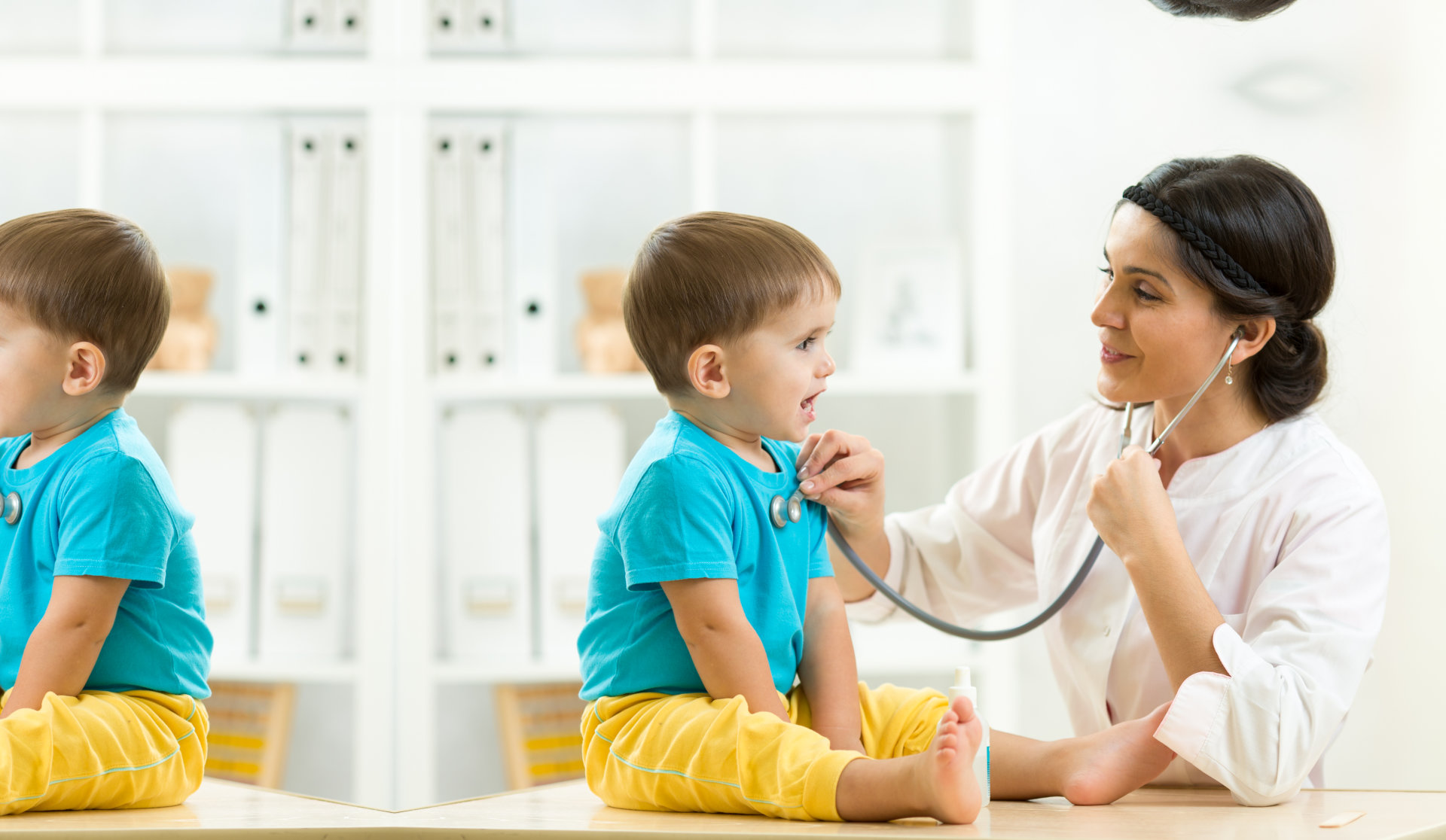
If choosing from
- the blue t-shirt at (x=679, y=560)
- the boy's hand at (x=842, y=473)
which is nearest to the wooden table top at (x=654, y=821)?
the blue t-shirt at (x=679, y=560)

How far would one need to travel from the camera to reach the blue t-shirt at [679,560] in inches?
41.1

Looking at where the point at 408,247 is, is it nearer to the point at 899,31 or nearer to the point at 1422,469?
the point at 899,31

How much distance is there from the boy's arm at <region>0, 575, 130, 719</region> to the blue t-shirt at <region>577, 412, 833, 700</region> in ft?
1.41

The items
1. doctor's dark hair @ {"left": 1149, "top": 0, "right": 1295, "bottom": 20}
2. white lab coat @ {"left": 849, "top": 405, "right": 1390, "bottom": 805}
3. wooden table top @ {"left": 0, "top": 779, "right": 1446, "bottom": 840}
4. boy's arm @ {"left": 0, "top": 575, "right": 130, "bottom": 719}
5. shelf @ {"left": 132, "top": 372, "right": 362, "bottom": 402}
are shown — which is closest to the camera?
wooden table top @ {"left": 0, "top": 779, "right": 1446, "bottom": 840}

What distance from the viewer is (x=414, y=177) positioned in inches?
103

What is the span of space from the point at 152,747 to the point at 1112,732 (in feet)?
2.92

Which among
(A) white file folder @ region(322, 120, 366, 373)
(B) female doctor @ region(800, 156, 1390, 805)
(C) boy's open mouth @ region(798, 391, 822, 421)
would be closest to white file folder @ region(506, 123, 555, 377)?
(A) white file folder @ region(322, 120, 366, 373)

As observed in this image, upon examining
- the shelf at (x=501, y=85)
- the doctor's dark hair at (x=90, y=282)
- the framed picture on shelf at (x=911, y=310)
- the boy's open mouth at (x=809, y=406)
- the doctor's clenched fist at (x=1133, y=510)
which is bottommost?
the doctor's clenched fist at (x=1133, y=510)

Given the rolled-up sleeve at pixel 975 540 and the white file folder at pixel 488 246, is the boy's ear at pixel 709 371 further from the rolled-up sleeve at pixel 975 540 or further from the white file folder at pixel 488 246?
the white file folder at pixel 488 246

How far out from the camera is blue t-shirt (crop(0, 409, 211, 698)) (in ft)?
3.33

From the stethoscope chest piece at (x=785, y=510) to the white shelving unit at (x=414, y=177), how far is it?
1449mm

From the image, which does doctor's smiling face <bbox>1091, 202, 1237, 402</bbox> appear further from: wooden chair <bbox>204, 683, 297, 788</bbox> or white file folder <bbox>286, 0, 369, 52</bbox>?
wooden chair <bbox>204, 683, 297, 788</bbox>

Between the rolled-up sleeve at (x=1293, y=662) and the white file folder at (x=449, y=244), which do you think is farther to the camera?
the white file folder at (x=449, y=244)

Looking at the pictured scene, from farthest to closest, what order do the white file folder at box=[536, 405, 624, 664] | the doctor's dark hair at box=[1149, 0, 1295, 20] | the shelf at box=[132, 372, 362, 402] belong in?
the white file folder at box=[536, 405, 624, 664] → the shelf at box=[132, 372, 362, 402] → the doctor's dark hair at box=[1149, 0, 1295, 20]
